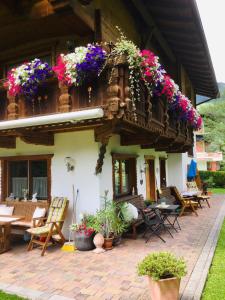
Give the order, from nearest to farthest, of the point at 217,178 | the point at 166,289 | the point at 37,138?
the point at 166,289 → the point at 37,138 → the point at 217,178

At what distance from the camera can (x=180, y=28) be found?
9.71 metres

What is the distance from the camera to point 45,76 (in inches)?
254

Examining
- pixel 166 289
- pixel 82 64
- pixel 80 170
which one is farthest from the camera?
pixel 80 170

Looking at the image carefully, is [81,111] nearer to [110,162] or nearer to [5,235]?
[110,162]

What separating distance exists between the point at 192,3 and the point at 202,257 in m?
6.12

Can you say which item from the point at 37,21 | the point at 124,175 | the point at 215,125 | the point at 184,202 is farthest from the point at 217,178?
the point at 37,21

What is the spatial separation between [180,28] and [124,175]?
5.33 metres

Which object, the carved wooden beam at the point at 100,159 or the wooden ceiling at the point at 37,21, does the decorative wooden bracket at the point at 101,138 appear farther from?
the wooden ceiling at the point at 37,21

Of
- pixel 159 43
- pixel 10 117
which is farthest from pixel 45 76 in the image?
pixel 159 43

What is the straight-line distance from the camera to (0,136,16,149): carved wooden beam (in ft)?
26.8

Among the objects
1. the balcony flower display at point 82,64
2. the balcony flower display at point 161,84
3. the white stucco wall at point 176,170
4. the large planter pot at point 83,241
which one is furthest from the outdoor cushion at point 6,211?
the white stucco wall at point 176,170

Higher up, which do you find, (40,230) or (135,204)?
(135,204)

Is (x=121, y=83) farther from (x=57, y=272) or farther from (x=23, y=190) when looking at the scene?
(x=23, y=190)

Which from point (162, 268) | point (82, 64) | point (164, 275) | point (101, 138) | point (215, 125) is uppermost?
point (215, 125)
